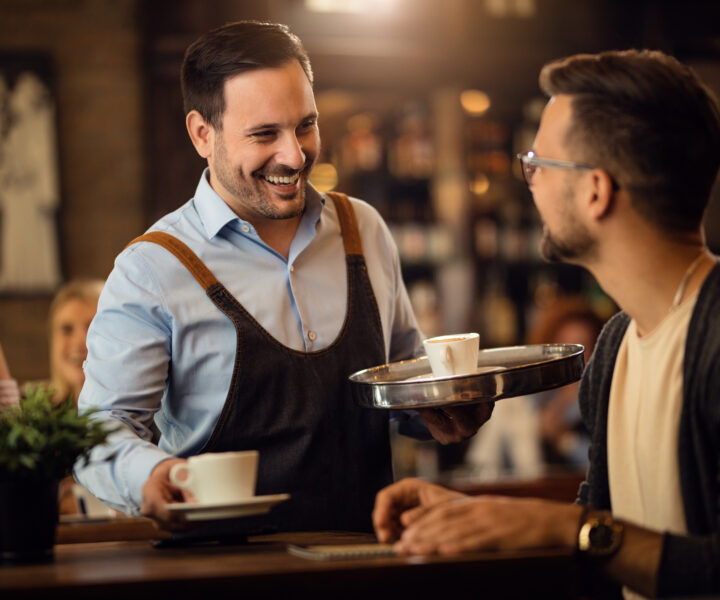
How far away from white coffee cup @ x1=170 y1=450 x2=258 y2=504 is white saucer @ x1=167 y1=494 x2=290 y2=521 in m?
0.02

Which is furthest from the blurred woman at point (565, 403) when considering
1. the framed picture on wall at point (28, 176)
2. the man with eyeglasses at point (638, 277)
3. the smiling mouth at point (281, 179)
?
the man with eyeglasses at point (638, 277)

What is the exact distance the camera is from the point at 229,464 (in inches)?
52.5

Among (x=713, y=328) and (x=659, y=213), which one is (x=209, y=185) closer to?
(x=659, y=213)

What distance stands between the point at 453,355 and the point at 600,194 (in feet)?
1.31

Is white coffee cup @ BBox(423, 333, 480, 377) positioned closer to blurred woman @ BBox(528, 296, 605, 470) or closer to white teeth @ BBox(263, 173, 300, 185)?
white teeth @ BBox(263, 173, 300, 185)

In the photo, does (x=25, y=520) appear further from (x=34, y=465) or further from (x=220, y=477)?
(x=220, y=477)

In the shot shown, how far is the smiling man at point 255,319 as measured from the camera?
1748mm

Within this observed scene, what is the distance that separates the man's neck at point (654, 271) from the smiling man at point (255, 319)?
422 mm

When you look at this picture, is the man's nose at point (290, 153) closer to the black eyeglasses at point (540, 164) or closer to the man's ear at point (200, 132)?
the man's ear at point (200, 132)

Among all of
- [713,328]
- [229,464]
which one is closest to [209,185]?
[229,464]

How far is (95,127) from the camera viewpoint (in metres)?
4.70

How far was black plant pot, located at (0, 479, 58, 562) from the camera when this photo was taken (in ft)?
4.32

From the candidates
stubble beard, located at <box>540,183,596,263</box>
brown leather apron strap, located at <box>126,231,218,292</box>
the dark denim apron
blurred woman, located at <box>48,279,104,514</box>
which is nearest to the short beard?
stubble beard, located at <box>540,183,596,263</box>

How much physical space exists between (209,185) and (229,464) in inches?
31.0
